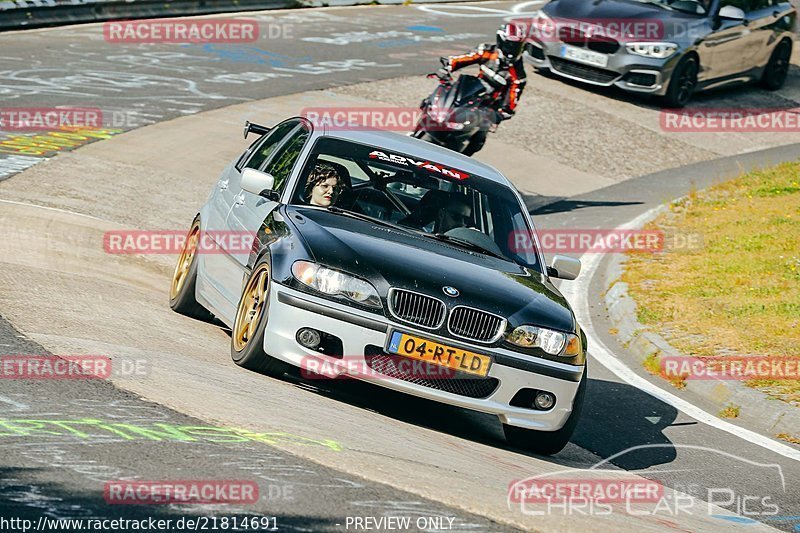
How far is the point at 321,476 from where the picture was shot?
5.48 m

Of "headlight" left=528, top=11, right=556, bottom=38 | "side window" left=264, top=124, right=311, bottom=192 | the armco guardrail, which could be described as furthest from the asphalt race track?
the armco guardrail

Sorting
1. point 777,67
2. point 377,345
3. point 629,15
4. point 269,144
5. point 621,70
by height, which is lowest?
point 777,67

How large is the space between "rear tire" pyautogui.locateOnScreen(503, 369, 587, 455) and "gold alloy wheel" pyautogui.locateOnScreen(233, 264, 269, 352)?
1580mm

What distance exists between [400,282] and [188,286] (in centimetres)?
252

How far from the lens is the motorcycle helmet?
15930mm

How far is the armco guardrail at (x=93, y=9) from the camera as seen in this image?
71.6 feet

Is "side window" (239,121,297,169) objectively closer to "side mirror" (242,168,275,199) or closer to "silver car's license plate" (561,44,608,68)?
"side mirror" (242,168,275,199)

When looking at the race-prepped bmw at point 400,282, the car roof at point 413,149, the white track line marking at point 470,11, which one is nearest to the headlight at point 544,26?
the white track line marking at point 470,11

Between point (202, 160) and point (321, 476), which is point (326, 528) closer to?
point (321, 476)

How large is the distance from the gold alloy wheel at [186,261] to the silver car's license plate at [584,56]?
12727 millimetres

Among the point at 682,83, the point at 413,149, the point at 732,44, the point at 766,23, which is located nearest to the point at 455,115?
the point at 413,149

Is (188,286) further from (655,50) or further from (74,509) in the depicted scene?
(655,50)

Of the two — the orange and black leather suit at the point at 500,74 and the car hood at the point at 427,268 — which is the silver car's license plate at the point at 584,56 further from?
the car hood at the point at 427,268

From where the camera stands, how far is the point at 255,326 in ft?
23.7
